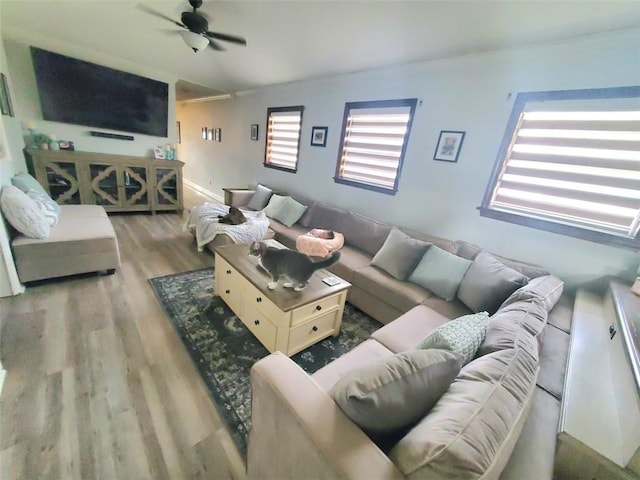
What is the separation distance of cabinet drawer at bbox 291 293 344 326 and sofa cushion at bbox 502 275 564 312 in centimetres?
111

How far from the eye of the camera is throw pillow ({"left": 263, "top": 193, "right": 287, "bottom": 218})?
3735mm

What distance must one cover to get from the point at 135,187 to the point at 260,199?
7.37 ft

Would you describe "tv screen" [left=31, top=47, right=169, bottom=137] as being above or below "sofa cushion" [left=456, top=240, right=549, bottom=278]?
above

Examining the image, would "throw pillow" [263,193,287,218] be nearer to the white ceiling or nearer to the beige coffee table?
the beige coffee table

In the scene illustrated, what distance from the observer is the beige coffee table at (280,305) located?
172cm

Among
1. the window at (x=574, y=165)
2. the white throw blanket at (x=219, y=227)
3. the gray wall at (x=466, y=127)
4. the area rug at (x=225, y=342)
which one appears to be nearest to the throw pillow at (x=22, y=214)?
the area rug at (x=225, y=342)

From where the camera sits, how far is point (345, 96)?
10.8 ft

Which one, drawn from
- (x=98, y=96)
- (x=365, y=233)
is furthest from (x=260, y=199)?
(x=98, y=96)

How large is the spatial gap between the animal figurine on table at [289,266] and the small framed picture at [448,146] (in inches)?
Result: 69.6

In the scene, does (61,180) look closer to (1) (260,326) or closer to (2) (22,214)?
(2) (22,214)

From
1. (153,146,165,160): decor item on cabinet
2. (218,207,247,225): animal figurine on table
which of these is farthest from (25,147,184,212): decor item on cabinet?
(218,207,247,225): animal figurine on table

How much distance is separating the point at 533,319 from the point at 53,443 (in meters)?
2.36

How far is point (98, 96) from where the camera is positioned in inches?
155

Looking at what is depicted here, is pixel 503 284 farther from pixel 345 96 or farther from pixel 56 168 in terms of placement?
pixel 56 168
